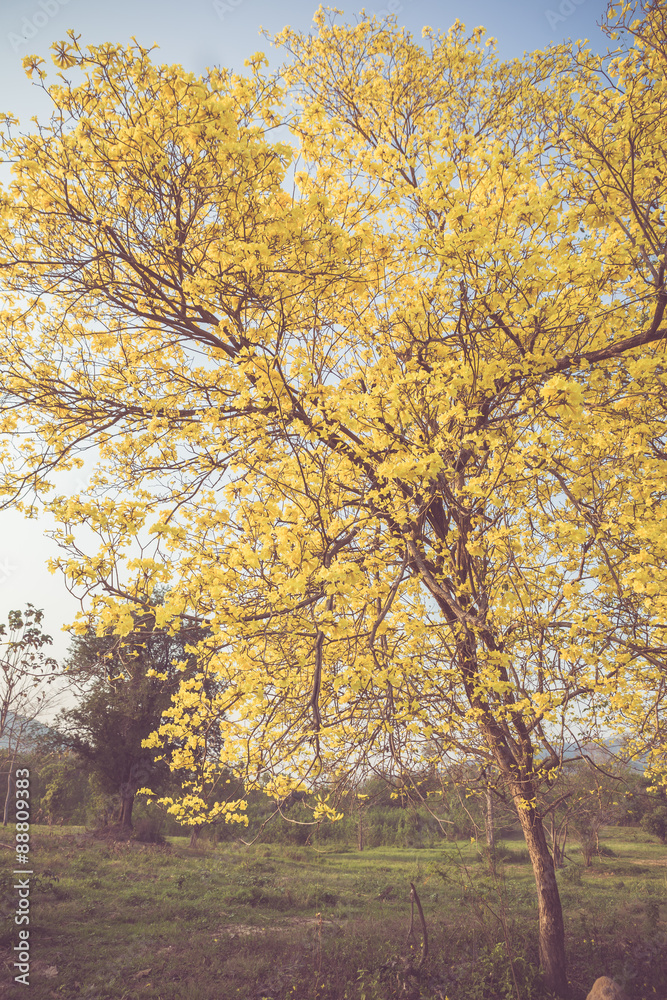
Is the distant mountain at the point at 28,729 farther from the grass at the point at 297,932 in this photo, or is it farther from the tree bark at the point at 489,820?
the tree bark at the point at 489,820

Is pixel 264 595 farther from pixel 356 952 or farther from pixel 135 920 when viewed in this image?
pixel 135 920

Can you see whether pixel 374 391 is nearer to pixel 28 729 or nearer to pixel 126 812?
pixel 28 729

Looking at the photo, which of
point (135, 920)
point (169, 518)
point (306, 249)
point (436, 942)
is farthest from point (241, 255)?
point (135, 920)

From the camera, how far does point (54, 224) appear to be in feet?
12.2

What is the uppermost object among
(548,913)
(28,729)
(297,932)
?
(28,729)

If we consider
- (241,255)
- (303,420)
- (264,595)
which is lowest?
(264,595)

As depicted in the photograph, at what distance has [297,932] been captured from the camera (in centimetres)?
777

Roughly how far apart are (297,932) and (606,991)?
4717 mm

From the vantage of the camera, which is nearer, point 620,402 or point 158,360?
point 620,402

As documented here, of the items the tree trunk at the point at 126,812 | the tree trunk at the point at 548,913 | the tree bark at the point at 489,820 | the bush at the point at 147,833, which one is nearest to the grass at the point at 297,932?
the tree trunk at the point at 548,913

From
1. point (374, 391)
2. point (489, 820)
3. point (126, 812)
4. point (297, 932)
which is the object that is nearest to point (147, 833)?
point (126, 812)

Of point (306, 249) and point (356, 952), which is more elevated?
point (306, 249)

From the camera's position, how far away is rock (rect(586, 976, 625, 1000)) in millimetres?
4926

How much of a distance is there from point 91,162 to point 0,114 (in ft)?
2.15
